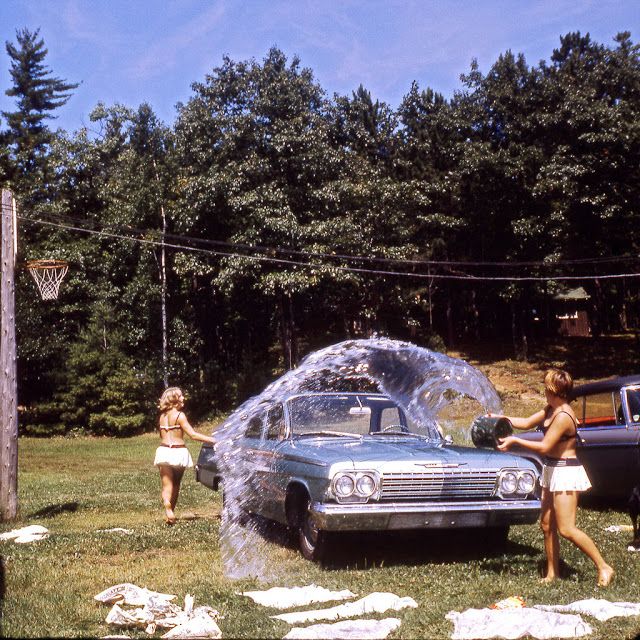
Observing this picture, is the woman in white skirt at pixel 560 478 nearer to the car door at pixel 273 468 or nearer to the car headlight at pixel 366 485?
the car headlight at pixel 366 485

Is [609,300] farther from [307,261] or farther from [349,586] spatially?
[349,586]

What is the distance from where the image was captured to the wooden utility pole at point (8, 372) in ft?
36.3

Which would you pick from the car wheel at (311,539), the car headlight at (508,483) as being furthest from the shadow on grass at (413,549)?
the car headlight at (508,483)

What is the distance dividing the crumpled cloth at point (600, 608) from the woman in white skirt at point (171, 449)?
17.8 ft

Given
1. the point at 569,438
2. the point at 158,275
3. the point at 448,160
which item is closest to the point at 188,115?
the point at 158,275

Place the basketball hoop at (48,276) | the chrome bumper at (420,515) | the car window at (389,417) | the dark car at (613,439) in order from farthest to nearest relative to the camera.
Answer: the basketball hoop at (48,276) < the dark car at (613,439) < the car window at (389,417) < the chrome bumper at (420,515)

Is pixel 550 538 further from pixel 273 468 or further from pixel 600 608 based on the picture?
pixel 273 468

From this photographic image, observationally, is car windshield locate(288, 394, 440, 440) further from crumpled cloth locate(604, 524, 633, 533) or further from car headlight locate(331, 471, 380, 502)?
crumpled cloth locate(604, 524, 633, 533)

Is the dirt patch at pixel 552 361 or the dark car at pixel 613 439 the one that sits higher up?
the dirt patch at pixel 552 361

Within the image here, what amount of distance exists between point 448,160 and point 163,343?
54.7 feet

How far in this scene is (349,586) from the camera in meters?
6.40

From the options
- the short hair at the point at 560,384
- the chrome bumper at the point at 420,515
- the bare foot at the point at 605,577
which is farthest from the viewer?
the chrome bumper at the point at 420,515

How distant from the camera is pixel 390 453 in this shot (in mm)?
7383

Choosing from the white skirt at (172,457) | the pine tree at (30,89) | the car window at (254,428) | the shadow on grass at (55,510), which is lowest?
the shadow on grass at (55,510)
